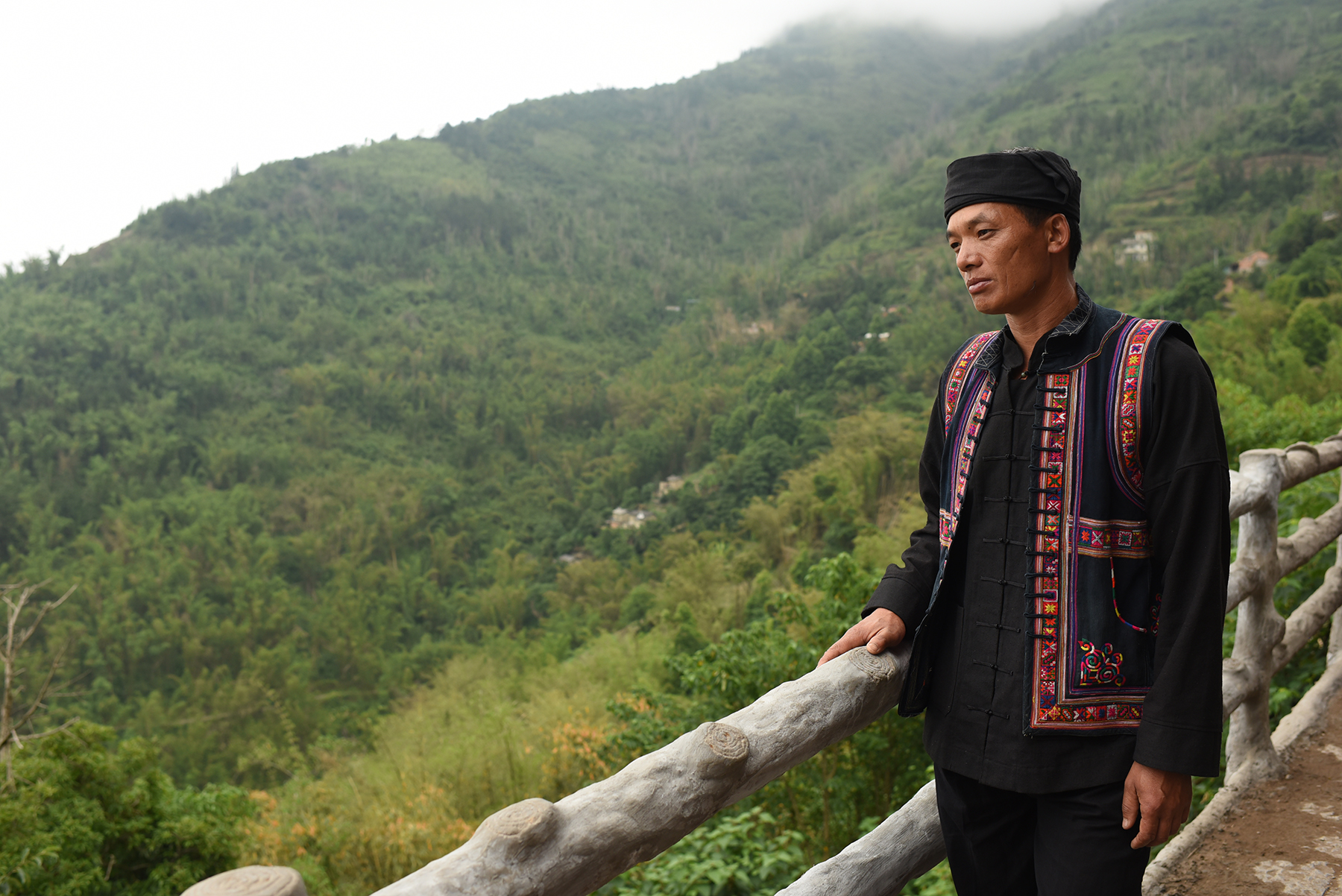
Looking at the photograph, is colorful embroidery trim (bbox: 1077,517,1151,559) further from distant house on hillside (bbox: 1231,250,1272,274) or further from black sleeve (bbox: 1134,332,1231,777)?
distant house on hillside (bbox: 1231,250,1272,274)

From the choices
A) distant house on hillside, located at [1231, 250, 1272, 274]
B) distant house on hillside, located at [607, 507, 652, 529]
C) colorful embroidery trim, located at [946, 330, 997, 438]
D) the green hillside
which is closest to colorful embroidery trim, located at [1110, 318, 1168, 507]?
colorful embroidery trim, located at [946, 330, 997, 438]

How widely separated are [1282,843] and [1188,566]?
4.11 feet

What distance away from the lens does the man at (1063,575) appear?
107cm

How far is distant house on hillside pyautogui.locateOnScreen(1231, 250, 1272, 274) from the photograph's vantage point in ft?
86.8

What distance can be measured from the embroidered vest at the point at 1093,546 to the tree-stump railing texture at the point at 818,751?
30cm

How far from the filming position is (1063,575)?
117cm

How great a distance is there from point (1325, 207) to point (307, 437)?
5197 cm

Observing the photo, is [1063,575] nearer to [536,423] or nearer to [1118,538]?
[1118,538]

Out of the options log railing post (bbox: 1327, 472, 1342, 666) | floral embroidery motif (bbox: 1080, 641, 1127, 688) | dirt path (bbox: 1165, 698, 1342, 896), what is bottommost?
log railing post (bbox: 1327, 472, 1342, 666)

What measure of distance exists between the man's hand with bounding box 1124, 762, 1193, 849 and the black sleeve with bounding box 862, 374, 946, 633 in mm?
408

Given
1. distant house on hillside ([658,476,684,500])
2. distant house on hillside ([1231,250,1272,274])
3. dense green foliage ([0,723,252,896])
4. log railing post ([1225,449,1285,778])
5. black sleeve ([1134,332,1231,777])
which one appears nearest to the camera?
black sleeve ([1134,332,1231,777])

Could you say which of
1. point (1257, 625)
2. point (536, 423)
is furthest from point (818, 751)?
point (536, 423)

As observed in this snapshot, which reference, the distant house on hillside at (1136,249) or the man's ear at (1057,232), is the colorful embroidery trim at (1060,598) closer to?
the man's ear at (1057,232)

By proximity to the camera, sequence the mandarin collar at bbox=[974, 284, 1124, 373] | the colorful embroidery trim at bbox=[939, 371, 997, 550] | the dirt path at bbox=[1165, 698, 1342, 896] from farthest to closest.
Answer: the dirt path at bbox=[1165, 698, 1342, 896] < the colorful embroidery trim at bbox=[939, 371, 997, 550] < the mandarin collar at bbox=[974, 284, 1124, 373]
